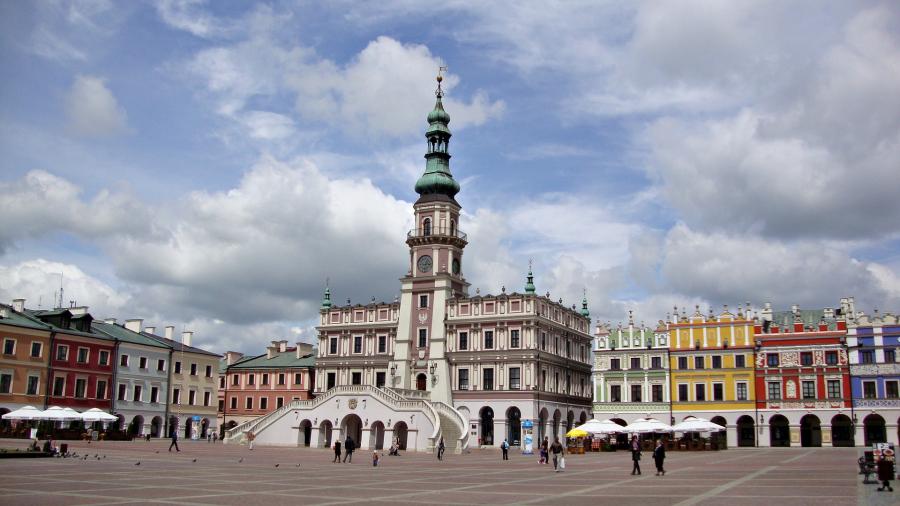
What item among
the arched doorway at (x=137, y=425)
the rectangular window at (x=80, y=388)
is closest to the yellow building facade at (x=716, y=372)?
the arched doorway at (x=137, y=425)

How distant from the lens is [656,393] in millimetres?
80062

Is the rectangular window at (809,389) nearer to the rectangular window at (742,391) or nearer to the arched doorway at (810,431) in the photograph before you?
the arched doorway at (810,431)

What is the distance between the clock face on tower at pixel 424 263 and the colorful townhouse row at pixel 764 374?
18.7 metres

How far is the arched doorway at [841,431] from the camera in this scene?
7306 cm

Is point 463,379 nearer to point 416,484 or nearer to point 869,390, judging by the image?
point 869,390

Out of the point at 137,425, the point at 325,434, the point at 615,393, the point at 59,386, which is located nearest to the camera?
the point at 325,434

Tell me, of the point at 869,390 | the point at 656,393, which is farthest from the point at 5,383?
the point at 869,390

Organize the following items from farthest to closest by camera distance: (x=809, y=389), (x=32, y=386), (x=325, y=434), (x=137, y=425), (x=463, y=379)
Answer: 1. (x=137, y=425)
2. (x=463, y=379)
3. (x=809, y=389)
4. (x=325, y=434)
5. (x=32, y=386)

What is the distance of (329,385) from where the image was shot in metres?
82.7

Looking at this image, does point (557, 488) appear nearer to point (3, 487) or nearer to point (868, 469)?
point (868, 469)

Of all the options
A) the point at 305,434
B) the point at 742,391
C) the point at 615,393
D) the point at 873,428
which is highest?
the point at 742,391

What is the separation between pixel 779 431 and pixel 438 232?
3611 cm

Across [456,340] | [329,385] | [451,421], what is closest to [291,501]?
[451,421]

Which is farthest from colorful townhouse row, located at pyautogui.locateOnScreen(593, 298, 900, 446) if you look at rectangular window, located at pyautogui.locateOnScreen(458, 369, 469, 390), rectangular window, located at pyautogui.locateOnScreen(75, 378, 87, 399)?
rectangular window, located at pyautogui.locateOnScreen(75, 378, 87, 399)
